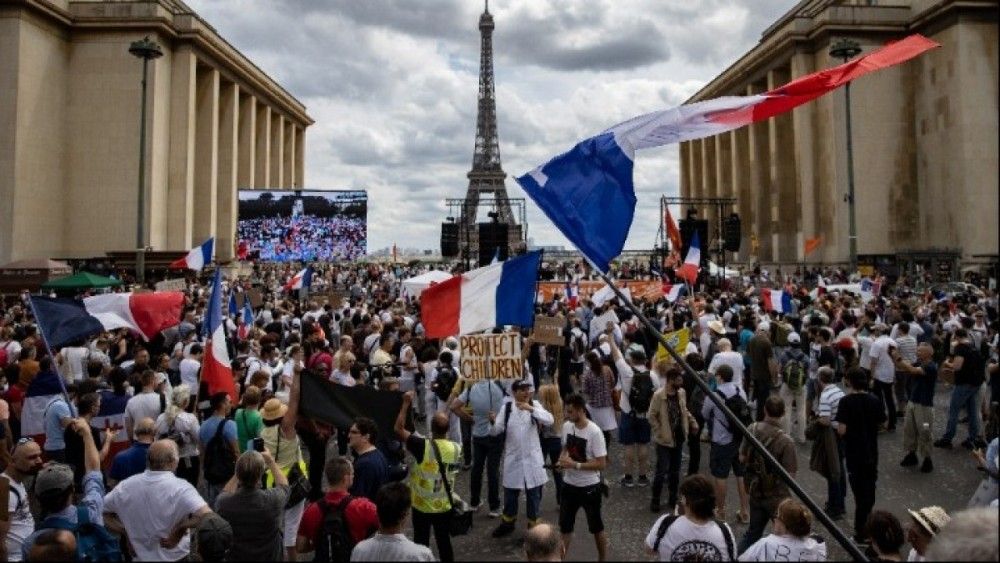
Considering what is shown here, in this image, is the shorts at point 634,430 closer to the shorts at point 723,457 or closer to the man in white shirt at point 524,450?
the shorts at point 723,457

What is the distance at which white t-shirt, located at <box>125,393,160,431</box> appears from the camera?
23.4 ft

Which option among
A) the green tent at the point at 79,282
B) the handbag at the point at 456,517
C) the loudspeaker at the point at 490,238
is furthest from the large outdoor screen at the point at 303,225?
the handbag at the point at 456,517

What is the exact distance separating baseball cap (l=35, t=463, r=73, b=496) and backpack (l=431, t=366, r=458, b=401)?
15.5 feet

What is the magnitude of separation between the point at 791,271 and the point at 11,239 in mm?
40142

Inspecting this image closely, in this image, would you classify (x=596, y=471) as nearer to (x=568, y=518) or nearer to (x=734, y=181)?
(x=568, y=518)

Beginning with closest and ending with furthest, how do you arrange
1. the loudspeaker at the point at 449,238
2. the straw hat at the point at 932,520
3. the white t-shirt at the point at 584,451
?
1. the straw hat at the point at 932,520
2. the white t-shirt at the point at 584,451
3. the loudspeaker at the point at 449,238

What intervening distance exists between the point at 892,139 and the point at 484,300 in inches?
1540

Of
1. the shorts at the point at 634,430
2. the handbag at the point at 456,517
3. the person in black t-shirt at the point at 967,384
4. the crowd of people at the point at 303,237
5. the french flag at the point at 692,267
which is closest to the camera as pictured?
the handbag at the point at 456,517

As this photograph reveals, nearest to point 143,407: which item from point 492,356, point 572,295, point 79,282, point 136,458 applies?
point 136,458

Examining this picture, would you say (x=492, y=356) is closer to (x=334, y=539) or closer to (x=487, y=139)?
(x=334, y=539)

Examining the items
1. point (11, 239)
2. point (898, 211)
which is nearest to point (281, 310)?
point (11, 239)

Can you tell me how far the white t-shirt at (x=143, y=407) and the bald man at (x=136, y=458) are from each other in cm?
140

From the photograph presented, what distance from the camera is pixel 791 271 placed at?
132ft

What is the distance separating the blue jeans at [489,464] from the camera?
762cm
